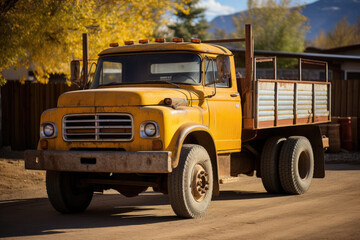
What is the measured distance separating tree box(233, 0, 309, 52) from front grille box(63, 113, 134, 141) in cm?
4526

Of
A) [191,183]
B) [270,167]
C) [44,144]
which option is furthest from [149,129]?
[270,167]

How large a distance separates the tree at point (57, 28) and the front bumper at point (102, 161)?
543 centimetres

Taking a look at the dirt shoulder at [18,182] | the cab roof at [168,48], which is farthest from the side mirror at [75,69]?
the dirt shoulder at [18,182]

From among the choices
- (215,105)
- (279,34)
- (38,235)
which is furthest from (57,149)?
(279,34)

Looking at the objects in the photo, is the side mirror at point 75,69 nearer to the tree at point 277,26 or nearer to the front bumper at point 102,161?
the front bumper at point 102,161

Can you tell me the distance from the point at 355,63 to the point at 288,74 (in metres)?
6.07

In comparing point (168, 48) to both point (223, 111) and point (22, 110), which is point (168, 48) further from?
point (22, 110)

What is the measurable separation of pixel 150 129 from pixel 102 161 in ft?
2.38

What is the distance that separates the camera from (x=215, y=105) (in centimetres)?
895

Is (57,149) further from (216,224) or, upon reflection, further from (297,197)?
(297,197)

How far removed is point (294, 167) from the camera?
1051 cm

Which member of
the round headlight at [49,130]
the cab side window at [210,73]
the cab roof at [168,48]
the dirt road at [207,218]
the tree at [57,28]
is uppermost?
the tree at [57,28]

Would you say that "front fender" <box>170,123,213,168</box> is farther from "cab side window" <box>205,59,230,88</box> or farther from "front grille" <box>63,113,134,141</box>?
"cab side window" <box>205,59,230,88</box>

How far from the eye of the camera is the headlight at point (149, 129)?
25.1 feet
